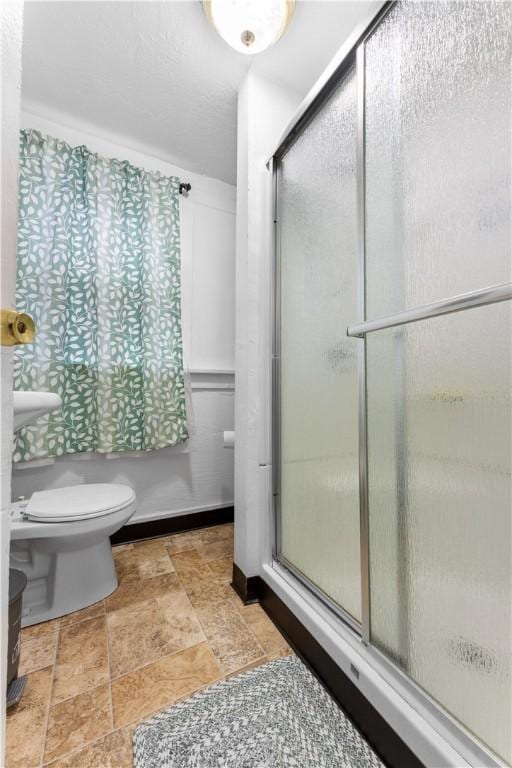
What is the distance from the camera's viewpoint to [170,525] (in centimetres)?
188

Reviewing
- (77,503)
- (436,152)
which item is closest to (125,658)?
(77,503)

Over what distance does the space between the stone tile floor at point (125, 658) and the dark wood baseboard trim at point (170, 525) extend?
273 millimetres

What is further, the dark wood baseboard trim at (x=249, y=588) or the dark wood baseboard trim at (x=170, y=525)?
the dark wood baseboard trim at (x=170, y=525)

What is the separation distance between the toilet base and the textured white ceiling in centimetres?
196

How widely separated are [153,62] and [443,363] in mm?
1684

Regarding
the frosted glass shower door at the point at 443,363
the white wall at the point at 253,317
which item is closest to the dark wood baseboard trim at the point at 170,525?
the white wall at the point at 253,317

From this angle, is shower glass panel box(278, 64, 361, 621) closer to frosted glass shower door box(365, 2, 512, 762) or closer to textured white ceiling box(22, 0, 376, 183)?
frosted glass shower door box(365, 2, 512, 762)

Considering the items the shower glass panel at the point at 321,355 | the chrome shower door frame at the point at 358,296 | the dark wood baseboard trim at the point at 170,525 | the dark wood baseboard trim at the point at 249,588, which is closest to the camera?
the chrome shower door frame at the point at 358,296

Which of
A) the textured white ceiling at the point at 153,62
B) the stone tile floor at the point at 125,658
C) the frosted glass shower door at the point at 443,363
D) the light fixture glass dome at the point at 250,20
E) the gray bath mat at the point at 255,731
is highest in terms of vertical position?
the textured white ceiling at the point at 153,62

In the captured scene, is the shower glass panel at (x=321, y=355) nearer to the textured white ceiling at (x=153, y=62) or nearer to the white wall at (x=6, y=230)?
the textured white ceiling at (x=153, y=62)

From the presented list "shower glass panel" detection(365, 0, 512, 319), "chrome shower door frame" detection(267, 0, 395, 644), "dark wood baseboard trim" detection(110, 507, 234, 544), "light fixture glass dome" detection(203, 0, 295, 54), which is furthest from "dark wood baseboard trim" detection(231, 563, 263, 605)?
"light fixture glass dome" detection(203, 0, 295, 54)

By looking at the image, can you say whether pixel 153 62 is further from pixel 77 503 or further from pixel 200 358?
pixel 77 503

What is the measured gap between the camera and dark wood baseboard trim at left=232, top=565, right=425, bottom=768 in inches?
27.4

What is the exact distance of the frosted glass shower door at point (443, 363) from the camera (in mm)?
601
